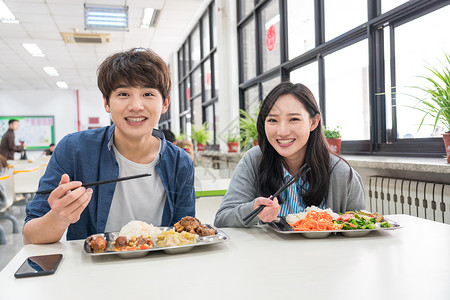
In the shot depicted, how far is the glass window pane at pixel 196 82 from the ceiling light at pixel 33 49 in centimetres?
349

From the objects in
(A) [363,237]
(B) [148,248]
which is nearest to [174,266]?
(B) [148,248]

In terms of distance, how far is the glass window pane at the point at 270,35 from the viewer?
4.74m

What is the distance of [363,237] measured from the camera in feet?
3.84

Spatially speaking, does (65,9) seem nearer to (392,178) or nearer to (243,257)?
Answer: (392,178)

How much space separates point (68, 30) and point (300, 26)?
469 centimetres

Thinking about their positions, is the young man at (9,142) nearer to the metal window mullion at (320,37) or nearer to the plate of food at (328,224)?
the metal window mullion at (320,37)

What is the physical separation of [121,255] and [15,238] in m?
3.78

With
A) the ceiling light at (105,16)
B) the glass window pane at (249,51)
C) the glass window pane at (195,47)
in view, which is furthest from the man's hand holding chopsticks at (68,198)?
the glass window pane at (195,47)

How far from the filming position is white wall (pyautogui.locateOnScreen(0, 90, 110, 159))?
565 inches

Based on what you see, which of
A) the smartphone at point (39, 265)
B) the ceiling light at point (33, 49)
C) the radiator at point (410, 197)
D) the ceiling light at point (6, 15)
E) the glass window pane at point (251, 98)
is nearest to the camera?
the smartphone at point (39, 265)

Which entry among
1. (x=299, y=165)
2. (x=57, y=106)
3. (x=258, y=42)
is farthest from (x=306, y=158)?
(x=57, y=106)

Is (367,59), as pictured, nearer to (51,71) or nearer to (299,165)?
(299,165)

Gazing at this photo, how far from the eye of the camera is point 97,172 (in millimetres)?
1424

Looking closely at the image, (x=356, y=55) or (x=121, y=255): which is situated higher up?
(x=356, y=55)
